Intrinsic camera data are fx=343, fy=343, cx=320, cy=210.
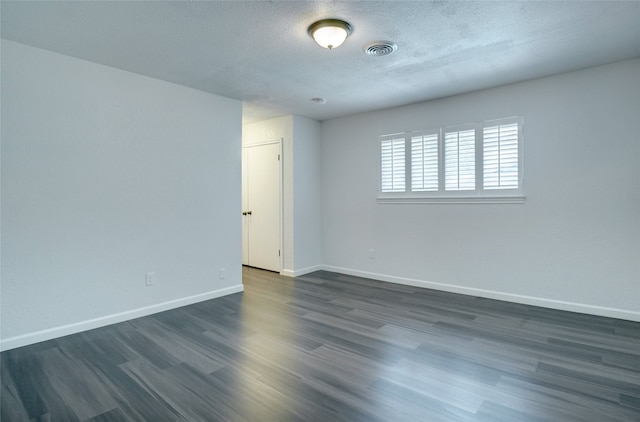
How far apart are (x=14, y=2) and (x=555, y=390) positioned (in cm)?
434

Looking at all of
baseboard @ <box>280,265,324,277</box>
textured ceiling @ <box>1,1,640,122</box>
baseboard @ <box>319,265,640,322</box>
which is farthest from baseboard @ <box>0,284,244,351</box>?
textured ceiling @ <box>1,1,640,122</box>

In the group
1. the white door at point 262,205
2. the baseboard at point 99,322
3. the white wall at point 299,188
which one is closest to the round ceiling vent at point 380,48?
the white wall at point 299,188

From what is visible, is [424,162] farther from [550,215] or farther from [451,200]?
[550,215]

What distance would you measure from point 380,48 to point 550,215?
2600mm

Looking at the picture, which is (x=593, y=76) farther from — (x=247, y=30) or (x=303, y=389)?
(x=303, y=389)

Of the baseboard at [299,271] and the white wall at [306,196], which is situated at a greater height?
the white wall at [306,196]

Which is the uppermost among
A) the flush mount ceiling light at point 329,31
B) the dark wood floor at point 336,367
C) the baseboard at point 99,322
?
the flush mount ceiling light at point 329,31

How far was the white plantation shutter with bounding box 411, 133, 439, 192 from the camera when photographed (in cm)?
460

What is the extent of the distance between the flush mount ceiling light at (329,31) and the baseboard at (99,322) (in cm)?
313

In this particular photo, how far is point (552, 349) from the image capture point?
9.09 ft

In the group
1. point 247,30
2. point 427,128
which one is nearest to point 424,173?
point 427,128

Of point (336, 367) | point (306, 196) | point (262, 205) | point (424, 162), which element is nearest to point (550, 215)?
point (424, 162)

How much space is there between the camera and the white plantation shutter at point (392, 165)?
16.1 ft

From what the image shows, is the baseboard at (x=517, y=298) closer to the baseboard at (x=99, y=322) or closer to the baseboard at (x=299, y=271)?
the baseboard at (x=299, y=271)
